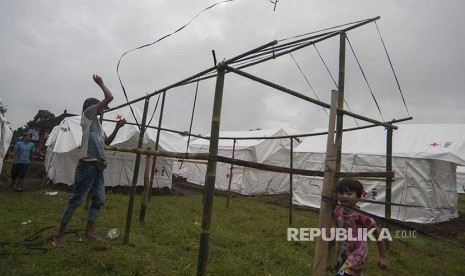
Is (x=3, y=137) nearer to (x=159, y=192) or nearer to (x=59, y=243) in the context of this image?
(x=59, y=243)

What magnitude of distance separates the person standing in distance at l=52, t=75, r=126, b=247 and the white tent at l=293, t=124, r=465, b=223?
25.4 feet

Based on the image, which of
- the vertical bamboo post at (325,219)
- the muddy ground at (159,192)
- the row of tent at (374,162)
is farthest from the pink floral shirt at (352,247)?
the row of tent at (374,162)

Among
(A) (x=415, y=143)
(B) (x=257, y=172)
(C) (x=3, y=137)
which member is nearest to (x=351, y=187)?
(C) (x=3, y=137)

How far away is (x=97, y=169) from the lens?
450 cm

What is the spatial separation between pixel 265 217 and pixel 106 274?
17.8 ft

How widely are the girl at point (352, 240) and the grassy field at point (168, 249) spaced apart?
4.63 feet

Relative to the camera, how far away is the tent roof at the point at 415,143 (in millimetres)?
10539

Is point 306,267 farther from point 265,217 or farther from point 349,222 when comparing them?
point 265,217

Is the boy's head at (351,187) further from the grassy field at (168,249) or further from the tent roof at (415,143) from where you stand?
the tent roof at (415,143)

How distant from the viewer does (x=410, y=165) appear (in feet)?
34.8

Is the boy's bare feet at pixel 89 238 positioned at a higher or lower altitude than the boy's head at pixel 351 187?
lower

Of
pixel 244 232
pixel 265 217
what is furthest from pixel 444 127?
pixel 244 232

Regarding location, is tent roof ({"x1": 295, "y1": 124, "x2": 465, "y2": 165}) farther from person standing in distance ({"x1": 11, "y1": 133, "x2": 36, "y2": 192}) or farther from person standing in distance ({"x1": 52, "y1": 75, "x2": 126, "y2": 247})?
person standing in distance ({"x1": 11, "y1": 133, "x2": 36, "y2": 192})

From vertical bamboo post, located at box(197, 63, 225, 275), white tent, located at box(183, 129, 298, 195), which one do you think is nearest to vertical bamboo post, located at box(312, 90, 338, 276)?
vertical bamboo post, located at box(197, 63, 225, 275)
